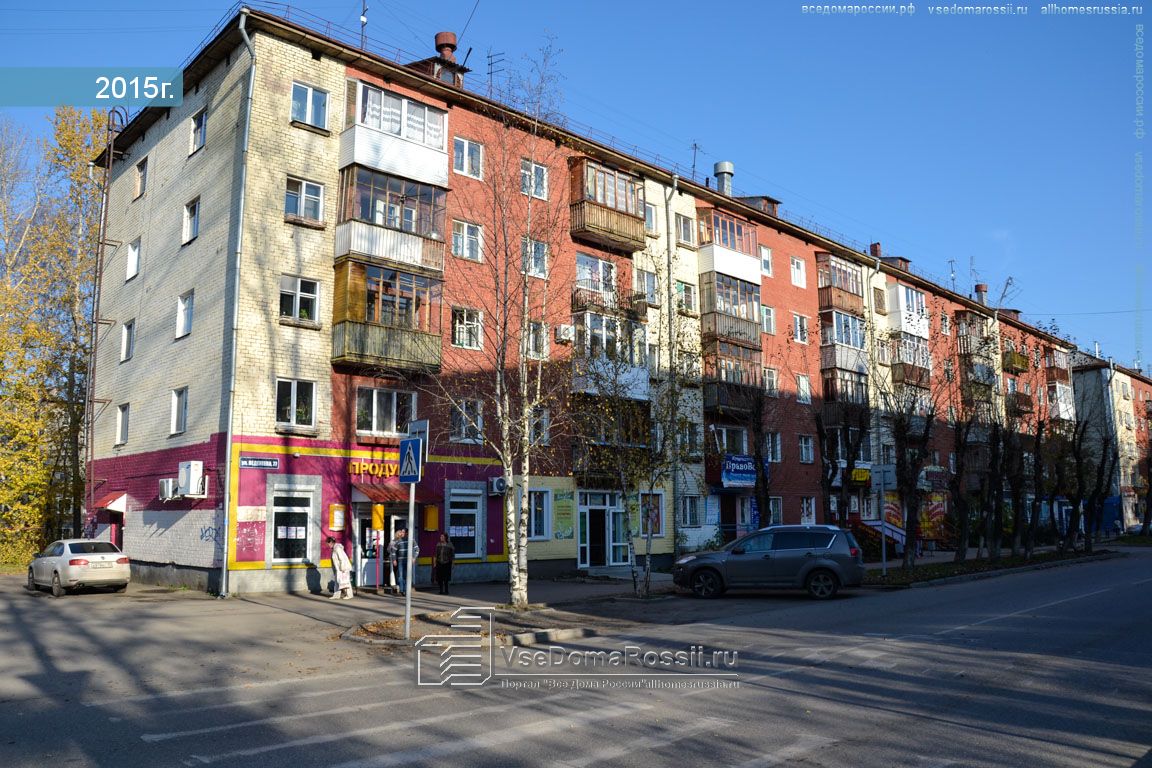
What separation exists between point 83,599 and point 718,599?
1495 cm

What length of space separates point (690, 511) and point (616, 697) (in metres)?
25.9

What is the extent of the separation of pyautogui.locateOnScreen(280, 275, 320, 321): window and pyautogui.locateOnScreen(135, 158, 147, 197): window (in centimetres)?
975

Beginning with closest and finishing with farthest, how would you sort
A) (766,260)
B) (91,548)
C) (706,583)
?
1. (706,583)
2. (91,548)
3. (766,260)

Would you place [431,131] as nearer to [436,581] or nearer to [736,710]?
[436,581]

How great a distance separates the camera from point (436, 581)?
2275 cm

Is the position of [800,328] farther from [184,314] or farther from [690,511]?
[184,314]

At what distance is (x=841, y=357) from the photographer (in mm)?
41562

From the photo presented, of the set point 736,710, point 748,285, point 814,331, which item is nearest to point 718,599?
point 736,710

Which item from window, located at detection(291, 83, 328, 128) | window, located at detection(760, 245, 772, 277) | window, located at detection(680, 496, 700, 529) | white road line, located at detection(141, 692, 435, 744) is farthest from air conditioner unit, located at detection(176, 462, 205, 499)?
window, located at detection(760, 245, 772, 277)

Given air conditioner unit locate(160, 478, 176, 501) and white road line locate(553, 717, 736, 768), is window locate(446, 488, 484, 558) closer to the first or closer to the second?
air conditioner unit locate(160, 478, 176, 501)

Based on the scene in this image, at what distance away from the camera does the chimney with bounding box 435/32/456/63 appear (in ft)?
97.9

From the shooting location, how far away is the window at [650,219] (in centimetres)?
3394

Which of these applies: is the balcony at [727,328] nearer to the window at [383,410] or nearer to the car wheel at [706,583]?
the window at [383,410]

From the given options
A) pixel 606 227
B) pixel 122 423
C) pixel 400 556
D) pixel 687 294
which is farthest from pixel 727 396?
pixel 122 423
